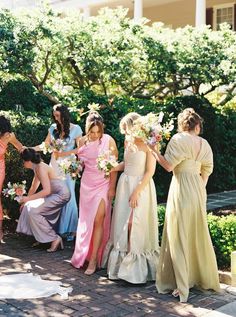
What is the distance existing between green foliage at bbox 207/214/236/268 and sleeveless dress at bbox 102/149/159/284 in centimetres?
90

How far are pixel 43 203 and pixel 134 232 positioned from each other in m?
1.93

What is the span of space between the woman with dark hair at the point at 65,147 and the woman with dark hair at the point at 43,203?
179mm

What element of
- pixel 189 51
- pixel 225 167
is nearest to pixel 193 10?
pixel 189 51

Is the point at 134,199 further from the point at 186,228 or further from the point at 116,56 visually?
the point at 116,56

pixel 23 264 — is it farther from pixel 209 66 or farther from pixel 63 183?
pixel 209 66

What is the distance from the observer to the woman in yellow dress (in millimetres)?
5332

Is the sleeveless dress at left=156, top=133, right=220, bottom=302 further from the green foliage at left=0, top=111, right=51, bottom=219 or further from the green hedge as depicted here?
the green foliage at left=0, top=111, right=51, bottom=219

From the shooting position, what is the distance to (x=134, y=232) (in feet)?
19.0

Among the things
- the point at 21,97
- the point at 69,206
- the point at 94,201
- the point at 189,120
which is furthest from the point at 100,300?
the point at 21,97

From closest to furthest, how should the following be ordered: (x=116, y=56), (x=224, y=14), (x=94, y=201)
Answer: (x=94, y=201)
(x=116, y=56)
(x=224, y=14)

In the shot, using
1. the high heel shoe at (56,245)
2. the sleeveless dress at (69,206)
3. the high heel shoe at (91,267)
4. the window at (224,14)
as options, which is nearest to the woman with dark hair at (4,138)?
the sleeveless dress at (69,206)

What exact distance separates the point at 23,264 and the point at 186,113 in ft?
9.52

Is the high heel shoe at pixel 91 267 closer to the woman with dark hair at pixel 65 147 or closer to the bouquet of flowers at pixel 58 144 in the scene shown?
the woman with dark hair at pixel 65 147

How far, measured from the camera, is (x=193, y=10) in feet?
71.4
